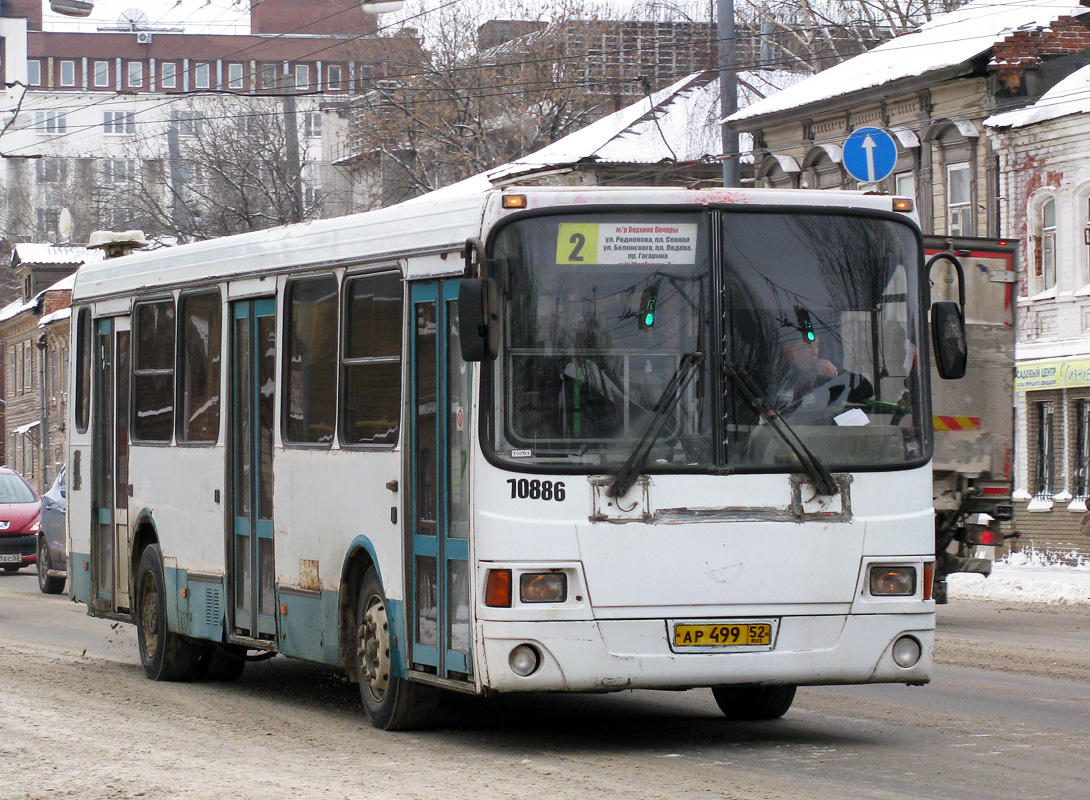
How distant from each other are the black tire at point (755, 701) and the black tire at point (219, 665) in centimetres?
393

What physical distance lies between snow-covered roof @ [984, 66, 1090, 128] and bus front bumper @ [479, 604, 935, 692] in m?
23.9

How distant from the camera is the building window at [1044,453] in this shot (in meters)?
33.1

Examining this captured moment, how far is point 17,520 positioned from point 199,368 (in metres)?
18.1

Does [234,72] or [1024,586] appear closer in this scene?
[1024,586]

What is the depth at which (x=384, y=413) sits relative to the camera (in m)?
10.3

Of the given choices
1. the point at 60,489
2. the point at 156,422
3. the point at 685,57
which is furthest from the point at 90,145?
the point at 156,422

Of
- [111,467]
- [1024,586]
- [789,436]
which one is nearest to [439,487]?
[789,436]

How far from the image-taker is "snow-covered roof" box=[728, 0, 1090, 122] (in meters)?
34.9

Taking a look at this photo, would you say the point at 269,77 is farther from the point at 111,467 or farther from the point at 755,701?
the point at 755,701

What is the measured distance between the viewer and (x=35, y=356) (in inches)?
3022

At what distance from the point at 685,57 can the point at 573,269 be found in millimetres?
55307

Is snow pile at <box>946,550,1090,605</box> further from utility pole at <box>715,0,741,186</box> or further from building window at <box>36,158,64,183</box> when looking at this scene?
building window at <box>36,158,64,183</box>

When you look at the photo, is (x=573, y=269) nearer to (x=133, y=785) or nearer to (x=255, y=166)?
(x=133, y=785)

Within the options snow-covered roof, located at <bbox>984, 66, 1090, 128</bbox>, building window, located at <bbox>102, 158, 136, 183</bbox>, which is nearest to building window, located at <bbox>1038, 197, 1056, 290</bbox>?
snow-covered roof, located at <bbox>984, 66, 1090, 128</bbox>
